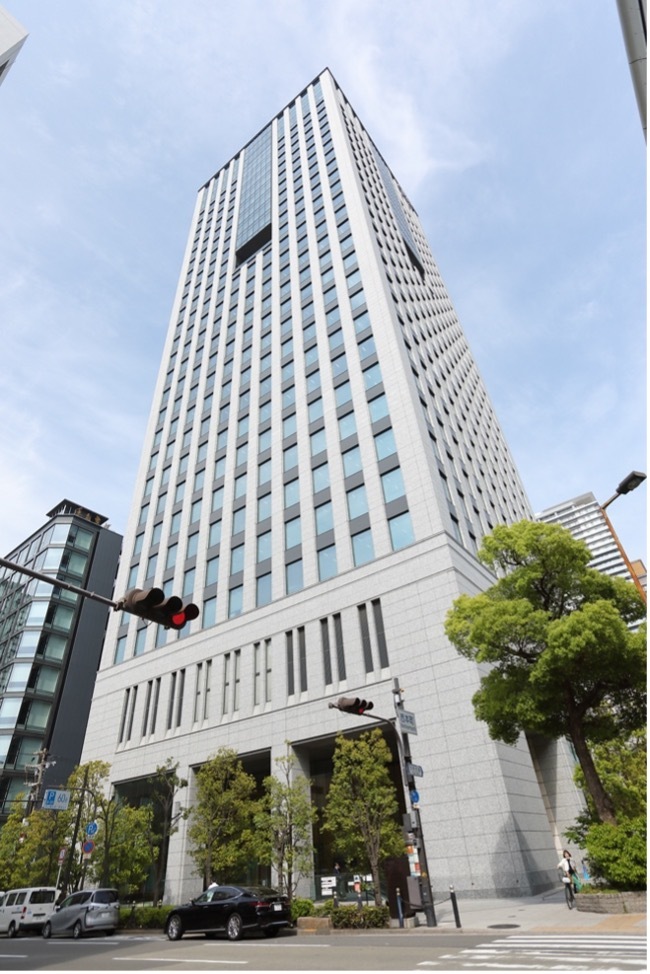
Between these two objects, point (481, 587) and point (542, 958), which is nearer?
point (542, 958)

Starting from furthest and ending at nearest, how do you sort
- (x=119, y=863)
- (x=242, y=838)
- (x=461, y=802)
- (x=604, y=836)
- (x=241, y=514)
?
(x=241, y=514) < (x=119, y=863) < (x=242, y=838) < (x=461, y=802) < (x=604, y=836)

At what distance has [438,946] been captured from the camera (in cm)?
1204

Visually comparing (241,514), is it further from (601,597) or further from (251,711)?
(601,597)

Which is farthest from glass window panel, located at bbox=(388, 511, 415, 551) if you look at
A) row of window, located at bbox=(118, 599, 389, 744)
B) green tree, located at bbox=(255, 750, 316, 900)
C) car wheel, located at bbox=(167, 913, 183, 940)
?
car wheel, located at bbox=(167, 913, 183, 940)

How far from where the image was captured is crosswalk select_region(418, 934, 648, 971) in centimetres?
863

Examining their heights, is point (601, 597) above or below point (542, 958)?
above

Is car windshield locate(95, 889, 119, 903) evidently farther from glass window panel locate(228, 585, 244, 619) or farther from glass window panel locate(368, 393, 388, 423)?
glass window panel locate(368, 393, 388, 423)

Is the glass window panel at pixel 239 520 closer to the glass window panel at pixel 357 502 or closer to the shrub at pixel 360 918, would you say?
the glass window panel at pixel 357 502

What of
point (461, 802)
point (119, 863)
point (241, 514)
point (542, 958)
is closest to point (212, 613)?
point (241, 514)

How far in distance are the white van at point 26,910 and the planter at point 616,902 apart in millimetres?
22572

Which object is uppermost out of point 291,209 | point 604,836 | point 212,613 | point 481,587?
point 291,209

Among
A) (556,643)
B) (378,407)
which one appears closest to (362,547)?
(378,407)

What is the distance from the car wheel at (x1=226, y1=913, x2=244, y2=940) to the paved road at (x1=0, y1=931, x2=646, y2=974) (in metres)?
0.62

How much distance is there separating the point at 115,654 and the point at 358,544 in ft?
78.1
